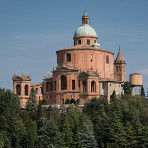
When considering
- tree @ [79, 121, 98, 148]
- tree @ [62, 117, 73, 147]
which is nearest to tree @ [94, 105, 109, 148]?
tree @ [79, 121, 98, 148]

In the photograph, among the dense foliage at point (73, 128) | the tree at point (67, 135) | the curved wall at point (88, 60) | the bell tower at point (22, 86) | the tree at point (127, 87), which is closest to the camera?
the dense foliage at point (73, 128)

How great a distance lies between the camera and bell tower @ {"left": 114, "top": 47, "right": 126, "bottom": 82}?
109 m

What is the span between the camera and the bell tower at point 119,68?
109125 millimetres

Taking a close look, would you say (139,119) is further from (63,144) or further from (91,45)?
(91,45)

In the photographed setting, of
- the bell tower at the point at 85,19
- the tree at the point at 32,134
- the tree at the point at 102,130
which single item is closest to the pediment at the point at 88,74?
the bell tower at the point at 85,19

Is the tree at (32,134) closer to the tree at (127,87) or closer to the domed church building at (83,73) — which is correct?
the domed church building at (83,73)

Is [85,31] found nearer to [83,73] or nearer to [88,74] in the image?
[83,73]

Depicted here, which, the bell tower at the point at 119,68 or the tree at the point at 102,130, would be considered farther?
the bell tower at the point at 119,68

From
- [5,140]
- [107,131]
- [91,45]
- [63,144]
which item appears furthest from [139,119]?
[91,45]

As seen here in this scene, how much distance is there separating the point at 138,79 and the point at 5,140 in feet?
144

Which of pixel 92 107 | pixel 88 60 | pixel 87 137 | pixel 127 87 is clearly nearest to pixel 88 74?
pixel 88 60

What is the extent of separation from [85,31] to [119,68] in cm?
1067

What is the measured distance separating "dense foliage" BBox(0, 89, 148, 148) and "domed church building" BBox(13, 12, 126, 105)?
13879mm

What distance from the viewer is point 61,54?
10594 centimetres
